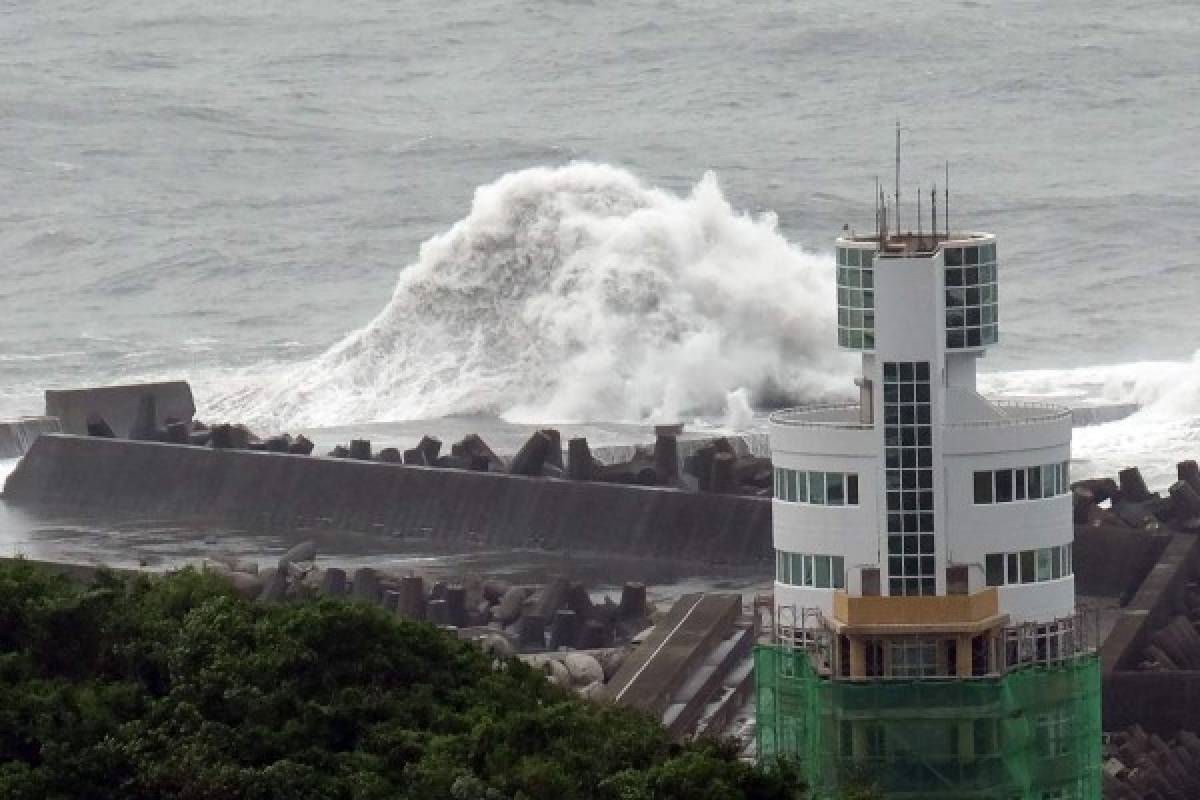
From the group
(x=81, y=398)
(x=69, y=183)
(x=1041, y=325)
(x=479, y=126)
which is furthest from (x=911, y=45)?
(x=81, y=398)

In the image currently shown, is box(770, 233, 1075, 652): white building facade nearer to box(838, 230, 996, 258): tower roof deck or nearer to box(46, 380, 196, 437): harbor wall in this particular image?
box(838, 230, 996, 258): tower roof deck

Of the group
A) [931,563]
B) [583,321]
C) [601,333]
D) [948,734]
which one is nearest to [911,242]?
[931,563]

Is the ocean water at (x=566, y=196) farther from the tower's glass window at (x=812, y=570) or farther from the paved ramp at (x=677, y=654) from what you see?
the tower's glass window at (x=812, y=570)

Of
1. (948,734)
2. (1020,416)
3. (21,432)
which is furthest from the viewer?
(21,432)

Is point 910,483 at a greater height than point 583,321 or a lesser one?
greater

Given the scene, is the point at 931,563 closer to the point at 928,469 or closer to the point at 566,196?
the point at 928,469

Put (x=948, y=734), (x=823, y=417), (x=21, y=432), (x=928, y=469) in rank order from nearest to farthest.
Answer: (x=948, y=734), (x=928, y=469), (x=823, y=417), (x=21, y=432)

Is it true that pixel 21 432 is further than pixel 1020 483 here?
Yes

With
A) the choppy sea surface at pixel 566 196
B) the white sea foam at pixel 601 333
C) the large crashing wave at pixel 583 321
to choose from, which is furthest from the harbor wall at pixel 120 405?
the large crashing wave at pixel 583 321
